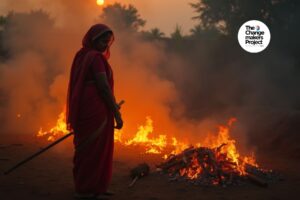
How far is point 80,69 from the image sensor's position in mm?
4586

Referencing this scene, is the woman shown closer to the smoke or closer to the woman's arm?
the woman's arm

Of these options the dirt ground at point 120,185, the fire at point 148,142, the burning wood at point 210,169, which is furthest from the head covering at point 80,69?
the fire at point 148,142

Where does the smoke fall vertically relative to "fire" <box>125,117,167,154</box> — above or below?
above

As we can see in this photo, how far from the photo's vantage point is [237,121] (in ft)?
39.3

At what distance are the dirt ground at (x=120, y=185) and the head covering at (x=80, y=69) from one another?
1225mm

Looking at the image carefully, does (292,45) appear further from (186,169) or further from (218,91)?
(186,169)

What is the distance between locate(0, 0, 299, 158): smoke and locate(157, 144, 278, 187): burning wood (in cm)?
426

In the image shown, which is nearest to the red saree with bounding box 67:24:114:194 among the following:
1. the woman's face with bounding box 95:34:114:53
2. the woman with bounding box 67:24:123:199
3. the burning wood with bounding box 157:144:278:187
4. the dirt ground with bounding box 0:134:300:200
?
the woman with bounding box 67:24:123:199

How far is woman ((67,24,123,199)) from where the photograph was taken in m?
4.51

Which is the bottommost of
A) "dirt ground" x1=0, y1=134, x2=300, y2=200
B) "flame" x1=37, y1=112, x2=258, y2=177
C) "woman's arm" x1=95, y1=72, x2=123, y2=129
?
"dirt ground" x1=0, y1=134, x2=300, y2=200

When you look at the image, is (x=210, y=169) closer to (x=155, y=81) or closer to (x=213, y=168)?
(x=213, y=168)

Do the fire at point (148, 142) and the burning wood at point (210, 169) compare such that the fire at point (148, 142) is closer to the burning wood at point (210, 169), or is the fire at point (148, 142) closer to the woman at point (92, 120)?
the burning wood at point (210, 169)

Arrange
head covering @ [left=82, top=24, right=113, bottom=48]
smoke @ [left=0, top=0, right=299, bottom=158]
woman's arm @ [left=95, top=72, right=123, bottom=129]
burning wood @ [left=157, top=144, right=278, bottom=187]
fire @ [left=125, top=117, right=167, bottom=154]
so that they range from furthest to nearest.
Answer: smoke @ [left=0, top=0, right=299, bottom=158] < fire @ [left=125, top=117, right=167, bottom=154] < burning wood @ [left=157, top=144, right=278, bottom=187] < head covering @ [left=82, top=24, right=113, bottom=48] < woman's arm @ [left=95, top=72, right=123, bottom=129]

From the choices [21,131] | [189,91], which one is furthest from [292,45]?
[21,131]
